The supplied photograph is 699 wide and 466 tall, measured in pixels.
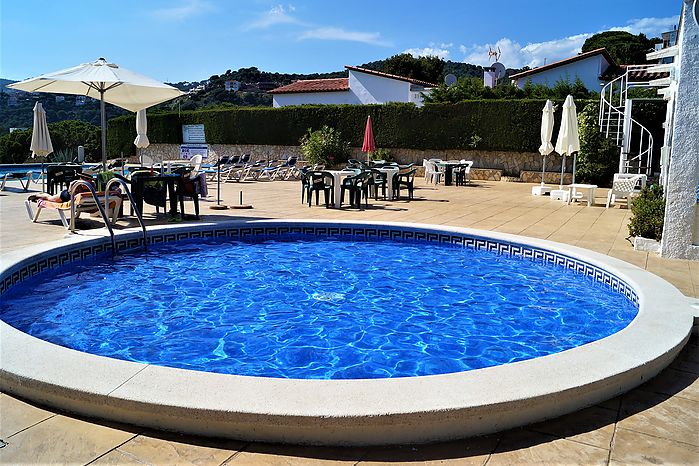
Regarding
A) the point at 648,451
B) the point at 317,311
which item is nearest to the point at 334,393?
the point at 648,451

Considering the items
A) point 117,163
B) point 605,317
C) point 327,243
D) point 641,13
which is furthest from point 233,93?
point 605,317

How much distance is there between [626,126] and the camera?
49.5ft

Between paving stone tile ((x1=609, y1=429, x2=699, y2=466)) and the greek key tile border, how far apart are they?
2948mm

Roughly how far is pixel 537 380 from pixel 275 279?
4252 millimetres

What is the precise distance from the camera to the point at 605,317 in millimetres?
5531

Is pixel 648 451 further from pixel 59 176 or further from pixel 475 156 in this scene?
pixel 475 156

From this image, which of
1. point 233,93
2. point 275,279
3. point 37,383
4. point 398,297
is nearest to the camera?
point 37,383

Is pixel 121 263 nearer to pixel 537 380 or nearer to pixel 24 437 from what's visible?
pixel 24 437

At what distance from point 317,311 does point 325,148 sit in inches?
664

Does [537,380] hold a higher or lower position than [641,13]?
lower

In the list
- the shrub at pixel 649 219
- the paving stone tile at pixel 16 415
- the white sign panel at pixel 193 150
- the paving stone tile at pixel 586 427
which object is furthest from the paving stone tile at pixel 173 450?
the white sign panel at pixel 193 150

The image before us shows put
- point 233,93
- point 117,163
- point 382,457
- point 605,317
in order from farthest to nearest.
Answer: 1. point 233,93
2. point 117,163
3. point 605,317
4. point 382,457

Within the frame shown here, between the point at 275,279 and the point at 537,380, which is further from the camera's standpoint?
the point at 275,279

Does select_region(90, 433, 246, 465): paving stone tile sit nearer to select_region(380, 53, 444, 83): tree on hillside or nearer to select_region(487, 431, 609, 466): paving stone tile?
select_region(487, 431, 609, 466): paving stone tile
